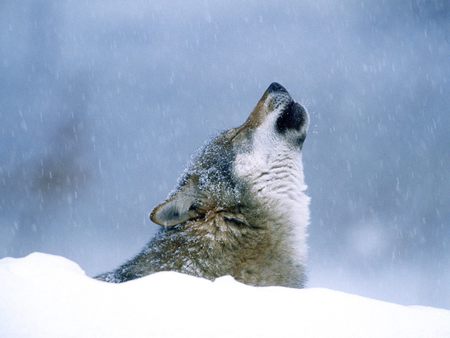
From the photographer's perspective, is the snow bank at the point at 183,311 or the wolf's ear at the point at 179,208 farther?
the wolf's ear at the point at 179,208

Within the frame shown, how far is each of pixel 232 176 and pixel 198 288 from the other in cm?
340

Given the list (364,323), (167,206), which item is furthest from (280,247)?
(364,323)

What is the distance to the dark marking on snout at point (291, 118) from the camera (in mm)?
6586

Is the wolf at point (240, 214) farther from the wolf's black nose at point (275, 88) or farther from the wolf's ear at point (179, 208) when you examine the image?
the wolf's black nose at point (275, 88)

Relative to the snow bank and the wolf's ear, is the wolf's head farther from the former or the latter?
the snow bank

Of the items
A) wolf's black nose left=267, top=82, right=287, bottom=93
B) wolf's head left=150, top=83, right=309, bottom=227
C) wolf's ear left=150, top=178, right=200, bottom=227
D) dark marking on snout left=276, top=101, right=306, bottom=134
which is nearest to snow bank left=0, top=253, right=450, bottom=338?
wolf's ear left=150, top=178, right=200, bottom=227

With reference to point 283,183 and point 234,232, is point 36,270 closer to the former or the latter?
point 234,232

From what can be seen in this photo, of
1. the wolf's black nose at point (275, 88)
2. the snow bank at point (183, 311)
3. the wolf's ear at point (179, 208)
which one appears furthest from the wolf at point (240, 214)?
the snow bank at point (183, 311)

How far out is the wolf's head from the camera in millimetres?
5723

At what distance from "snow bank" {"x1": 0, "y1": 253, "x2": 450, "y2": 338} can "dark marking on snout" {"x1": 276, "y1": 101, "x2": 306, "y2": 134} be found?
3.97 metres

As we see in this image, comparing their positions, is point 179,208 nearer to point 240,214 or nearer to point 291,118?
point 240,214

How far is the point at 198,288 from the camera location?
264 cm

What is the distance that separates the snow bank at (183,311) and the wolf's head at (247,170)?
2740 mm

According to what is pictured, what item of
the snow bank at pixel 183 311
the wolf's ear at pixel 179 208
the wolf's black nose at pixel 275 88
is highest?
the wolf's black nose at pixel 275 88
